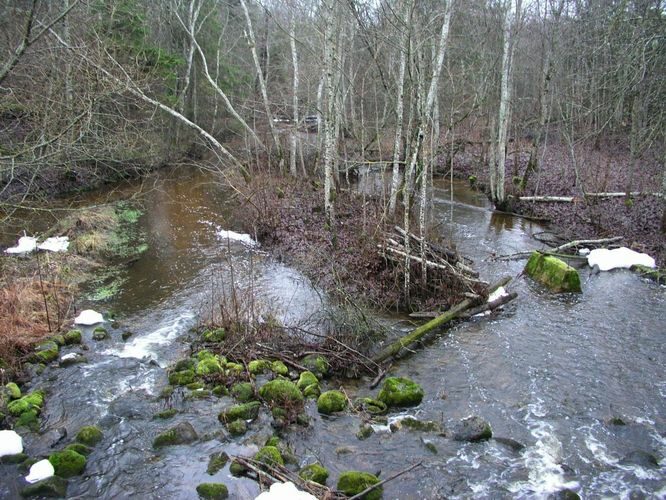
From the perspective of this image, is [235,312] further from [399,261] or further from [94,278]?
[94,278]

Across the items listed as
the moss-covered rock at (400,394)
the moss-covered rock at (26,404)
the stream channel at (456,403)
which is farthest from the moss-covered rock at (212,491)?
the moss-covered rock at (26,404)

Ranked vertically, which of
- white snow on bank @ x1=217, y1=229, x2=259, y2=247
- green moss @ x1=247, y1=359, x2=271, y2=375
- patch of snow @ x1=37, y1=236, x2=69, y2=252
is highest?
patch of snow @ x1=37, y1=236, x2=69, y2=252

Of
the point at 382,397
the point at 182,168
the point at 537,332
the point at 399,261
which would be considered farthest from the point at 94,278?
the point at 182,168

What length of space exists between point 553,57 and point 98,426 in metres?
17.4

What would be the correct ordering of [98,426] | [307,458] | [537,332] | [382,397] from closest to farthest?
[307,458] → [98,426] → [382,397] → [537,332]

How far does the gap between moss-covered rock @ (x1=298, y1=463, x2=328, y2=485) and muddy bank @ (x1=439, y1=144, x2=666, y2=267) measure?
10.3 meters

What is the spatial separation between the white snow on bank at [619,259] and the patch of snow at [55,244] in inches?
529

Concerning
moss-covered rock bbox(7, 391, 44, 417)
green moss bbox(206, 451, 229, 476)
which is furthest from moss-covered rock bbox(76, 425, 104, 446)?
green moss bbox(206, 451, 229, 476)

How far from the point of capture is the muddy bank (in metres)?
14.0

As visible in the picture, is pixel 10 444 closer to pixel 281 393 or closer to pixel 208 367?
pixel 208 367

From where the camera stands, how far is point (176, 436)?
6199 millimetres

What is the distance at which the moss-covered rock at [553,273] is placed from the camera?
10.7 m

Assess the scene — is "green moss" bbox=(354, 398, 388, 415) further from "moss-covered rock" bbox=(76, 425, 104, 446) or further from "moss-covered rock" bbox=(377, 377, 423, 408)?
"moss-covered rock" bbox=(76, 425, 104, 446)

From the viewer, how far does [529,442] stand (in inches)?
246
